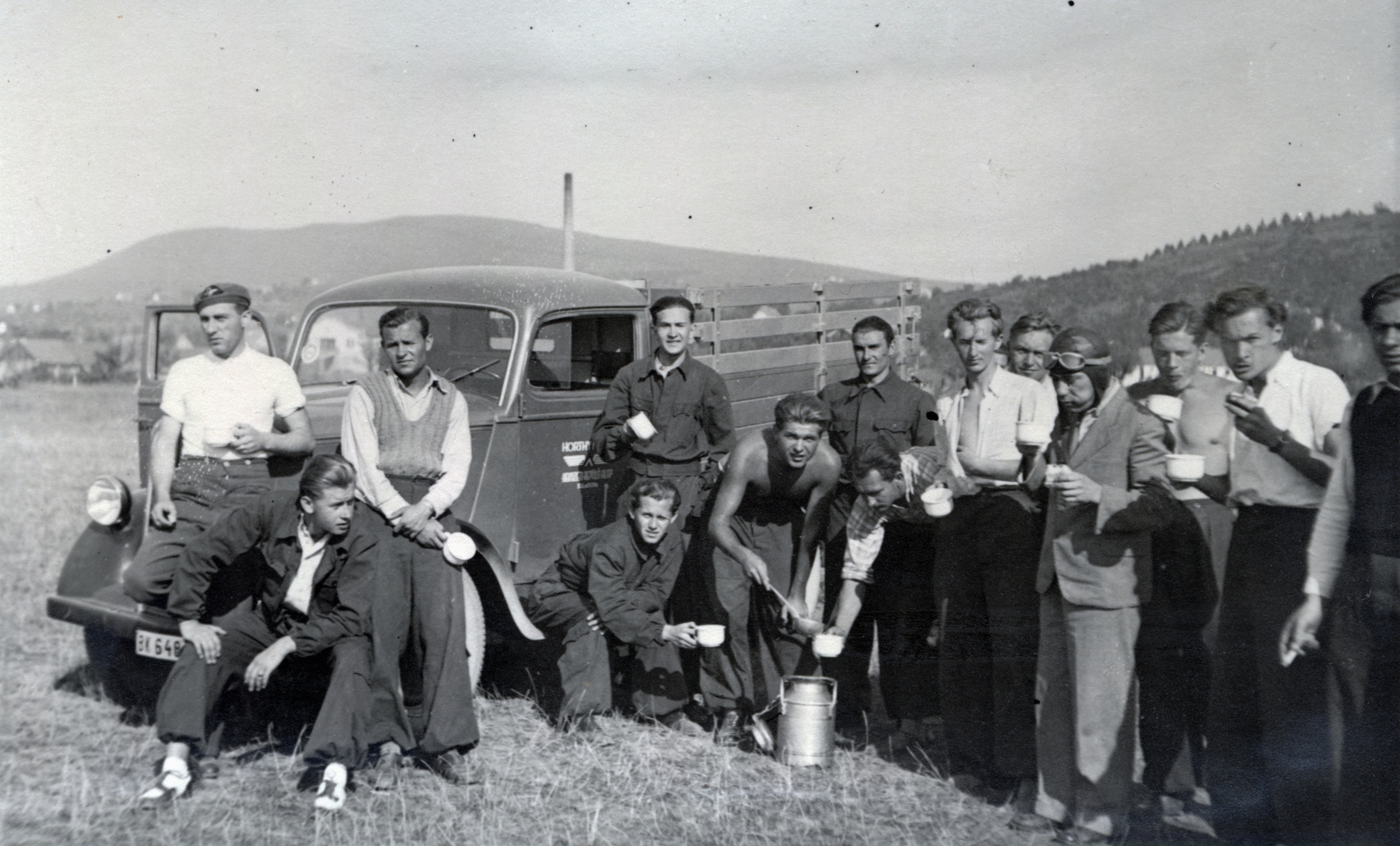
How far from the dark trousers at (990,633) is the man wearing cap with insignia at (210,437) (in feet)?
8.92

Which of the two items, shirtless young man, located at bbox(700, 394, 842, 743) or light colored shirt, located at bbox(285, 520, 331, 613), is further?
shirtless young man, located at bbox(700, 394, 842, 743)

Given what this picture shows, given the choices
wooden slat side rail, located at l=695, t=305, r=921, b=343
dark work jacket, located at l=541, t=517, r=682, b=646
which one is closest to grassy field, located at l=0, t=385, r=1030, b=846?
dark work jacket, located at l=541, t=517, r=682, b=646

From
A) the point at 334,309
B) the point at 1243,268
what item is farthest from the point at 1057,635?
the point at 1243,268

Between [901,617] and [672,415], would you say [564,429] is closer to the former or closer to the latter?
[672,415]

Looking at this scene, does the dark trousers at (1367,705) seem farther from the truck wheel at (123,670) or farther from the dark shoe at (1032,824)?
the truck wheel at (123,670)

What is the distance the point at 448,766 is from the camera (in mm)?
4156

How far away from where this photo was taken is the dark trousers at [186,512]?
4.43m

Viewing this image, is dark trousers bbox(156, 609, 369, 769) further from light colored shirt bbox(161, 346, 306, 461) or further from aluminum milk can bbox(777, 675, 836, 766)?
aluminum milk can bbox(777, 675, 836, 766)

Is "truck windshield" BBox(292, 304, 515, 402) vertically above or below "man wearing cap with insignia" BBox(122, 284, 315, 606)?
above

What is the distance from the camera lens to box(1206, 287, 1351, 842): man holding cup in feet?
10.8

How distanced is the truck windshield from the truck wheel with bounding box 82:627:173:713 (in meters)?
1.59

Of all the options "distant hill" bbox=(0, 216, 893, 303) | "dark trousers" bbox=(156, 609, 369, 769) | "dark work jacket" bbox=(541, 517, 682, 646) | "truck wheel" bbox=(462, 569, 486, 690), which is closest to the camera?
"dark trousers" bbox=(156, 609, 369, 769)

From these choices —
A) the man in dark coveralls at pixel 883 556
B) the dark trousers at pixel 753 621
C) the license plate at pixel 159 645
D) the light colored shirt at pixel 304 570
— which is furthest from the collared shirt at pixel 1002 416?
the license plate at pixel 159 645

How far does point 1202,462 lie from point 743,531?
1.92 metres
